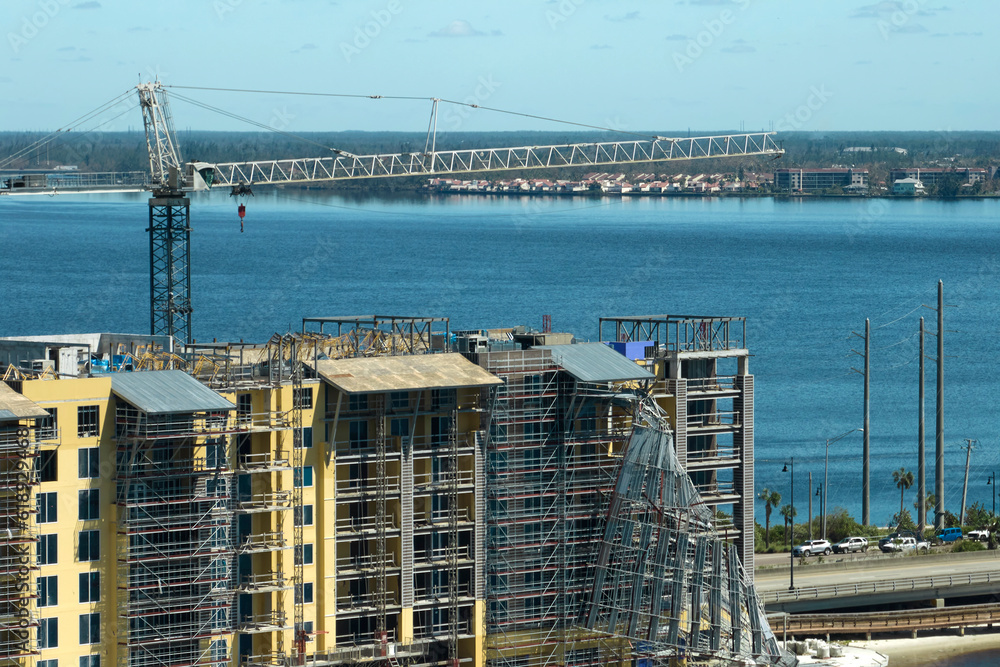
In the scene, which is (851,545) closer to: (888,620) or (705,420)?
(888,620)

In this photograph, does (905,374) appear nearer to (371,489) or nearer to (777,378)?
(777,378)

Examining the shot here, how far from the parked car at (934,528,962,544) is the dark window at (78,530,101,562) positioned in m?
68.6

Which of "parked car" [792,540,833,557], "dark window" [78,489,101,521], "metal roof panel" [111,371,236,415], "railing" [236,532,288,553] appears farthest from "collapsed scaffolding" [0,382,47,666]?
"parked car" [792,540,833,557]

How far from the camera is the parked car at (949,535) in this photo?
118312 mm

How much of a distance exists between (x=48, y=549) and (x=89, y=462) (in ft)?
10.8

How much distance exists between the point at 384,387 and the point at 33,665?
53.4ft

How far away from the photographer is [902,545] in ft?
374

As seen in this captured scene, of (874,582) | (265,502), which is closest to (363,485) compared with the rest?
(265,502)

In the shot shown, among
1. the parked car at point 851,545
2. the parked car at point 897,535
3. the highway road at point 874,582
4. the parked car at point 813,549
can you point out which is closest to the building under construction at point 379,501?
the highway road at point 874,582

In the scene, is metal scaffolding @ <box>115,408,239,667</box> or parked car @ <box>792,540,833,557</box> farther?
parked car @ <box>792,540,833,557</box>

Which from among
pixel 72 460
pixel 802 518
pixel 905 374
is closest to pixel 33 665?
pixel 72 460

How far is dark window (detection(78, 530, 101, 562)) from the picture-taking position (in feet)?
210

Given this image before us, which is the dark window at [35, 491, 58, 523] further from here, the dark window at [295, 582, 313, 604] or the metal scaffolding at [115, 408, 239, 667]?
the dark window at [295, 582, 313, 604]

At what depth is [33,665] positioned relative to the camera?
6312cm
